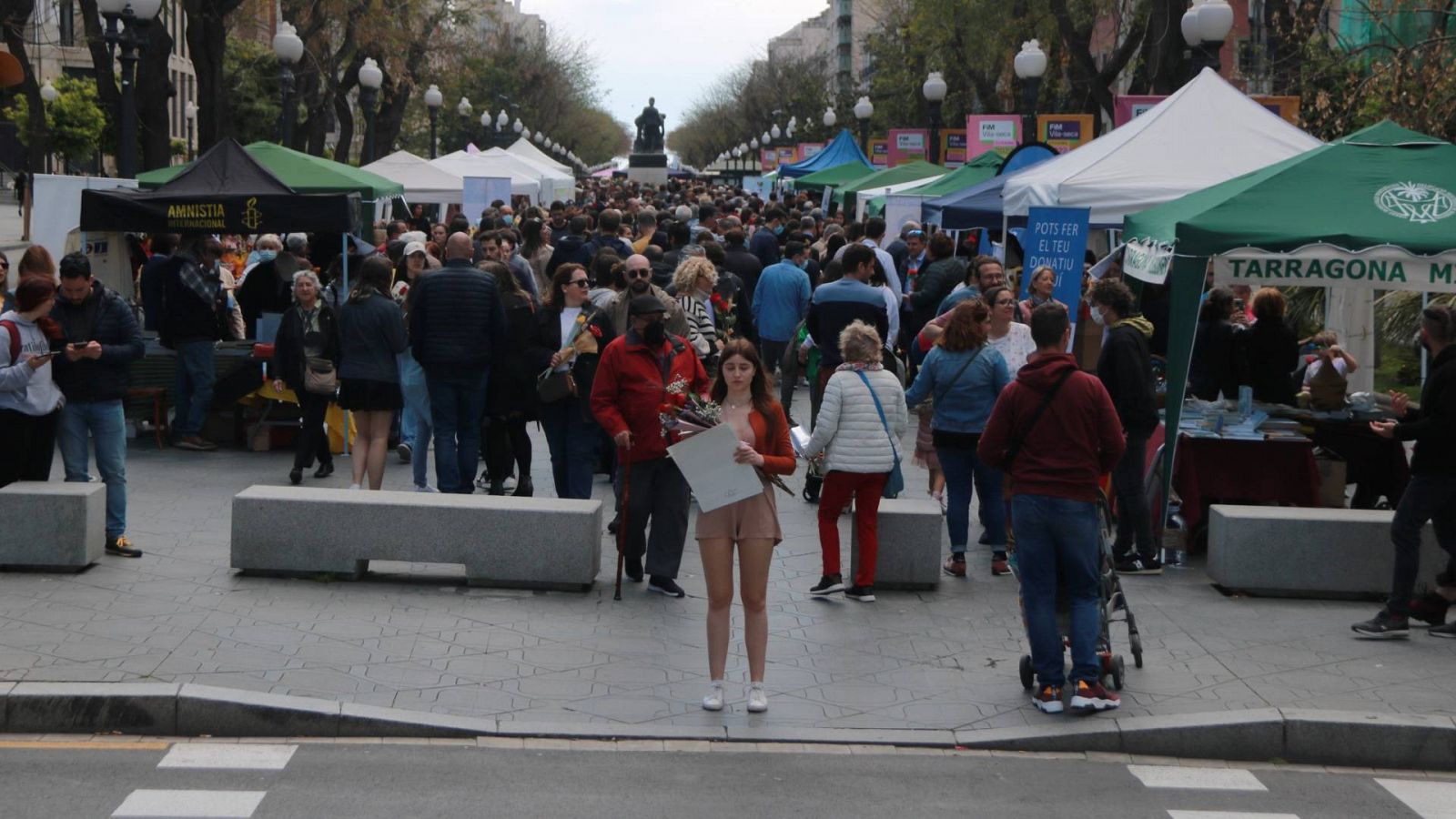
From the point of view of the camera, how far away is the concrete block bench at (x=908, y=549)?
9875 millimetres

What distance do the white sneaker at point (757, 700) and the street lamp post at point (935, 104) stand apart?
88.5ft

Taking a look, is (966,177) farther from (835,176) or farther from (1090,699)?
(1090,699)

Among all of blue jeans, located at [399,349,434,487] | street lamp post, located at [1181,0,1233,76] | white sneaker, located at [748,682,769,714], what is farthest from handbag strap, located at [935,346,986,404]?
street lamp post, located at [1181,0,1233,76]

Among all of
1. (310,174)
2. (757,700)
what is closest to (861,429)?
(757,700)

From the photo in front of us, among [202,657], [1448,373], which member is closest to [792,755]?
[202,657]

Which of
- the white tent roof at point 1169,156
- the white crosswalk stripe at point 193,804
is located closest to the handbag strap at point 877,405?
the white crosswalk stripe at point 193,804

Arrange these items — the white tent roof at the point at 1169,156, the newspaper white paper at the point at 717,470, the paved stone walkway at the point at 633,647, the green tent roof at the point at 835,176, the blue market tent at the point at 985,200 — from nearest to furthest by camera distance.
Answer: the newspaper white paper at the point at 717,470, the paved stone walkway at the point at 633,647, the white tent roof at the point at 1169,156, the blue market tent at the point at 985,200, the green tent roof at the point at 835,176

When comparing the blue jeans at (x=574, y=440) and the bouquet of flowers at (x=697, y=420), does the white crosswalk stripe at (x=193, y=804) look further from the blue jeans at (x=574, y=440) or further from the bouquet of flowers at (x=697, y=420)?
the blue jeans at (x=574, y=440)

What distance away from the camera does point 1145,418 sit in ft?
33.9

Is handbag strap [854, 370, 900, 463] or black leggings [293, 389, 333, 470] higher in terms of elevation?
handbag strap [854, 370, 900, 463]

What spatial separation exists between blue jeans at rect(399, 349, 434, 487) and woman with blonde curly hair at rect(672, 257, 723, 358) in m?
2.03

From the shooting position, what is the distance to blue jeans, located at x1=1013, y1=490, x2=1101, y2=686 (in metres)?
7.48

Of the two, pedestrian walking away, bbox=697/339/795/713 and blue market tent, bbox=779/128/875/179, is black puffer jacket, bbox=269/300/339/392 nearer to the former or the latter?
pedestrian walking away, bbox=697/339/795/713

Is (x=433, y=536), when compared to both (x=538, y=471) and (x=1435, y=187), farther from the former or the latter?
(x=1435, y=187)
